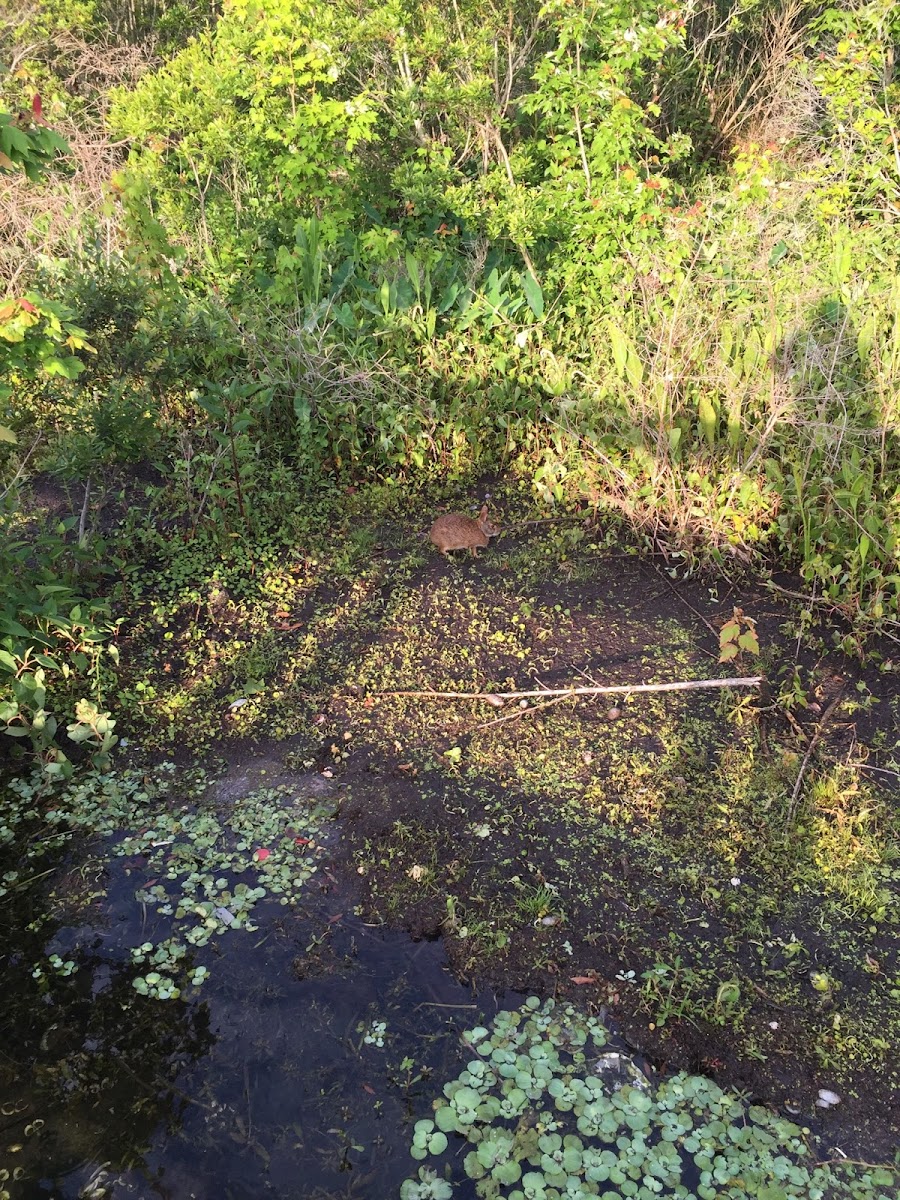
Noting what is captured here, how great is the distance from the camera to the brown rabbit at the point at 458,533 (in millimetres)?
3737

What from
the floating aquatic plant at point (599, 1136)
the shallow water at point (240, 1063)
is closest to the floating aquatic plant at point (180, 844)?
the shallow water at point (240, 1063)

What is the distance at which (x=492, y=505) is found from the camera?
4.14m

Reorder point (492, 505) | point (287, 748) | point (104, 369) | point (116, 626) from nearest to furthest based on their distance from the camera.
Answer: point (287, 748) < point (116, 626) < point (104, 369) < point (492, 505)

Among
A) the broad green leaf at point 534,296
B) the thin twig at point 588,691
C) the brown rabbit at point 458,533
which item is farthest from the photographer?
the broad green leaf at point 534,296

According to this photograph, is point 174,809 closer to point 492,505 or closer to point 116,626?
point 116,626

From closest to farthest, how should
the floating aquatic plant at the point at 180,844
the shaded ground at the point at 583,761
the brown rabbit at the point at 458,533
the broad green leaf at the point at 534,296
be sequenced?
the shaded ground at the point at 583,761 → the floating aquatic plant at the point at 180,844 → the brown rabbit at the point at 458,533 → the broad green leaf at the point at 534,296

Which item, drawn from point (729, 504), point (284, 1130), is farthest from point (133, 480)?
point (284, 1130)

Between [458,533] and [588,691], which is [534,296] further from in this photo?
[588,691]

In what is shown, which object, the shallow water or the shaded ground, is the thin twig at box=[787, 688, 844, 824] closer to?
the shaded ground

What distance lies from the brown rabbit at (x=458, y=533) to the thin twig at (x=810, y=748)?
1602 mm

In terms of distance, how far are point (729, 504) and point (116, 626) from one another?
8.75 ft

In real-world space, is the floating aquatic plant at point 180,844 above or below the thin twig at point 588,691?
below

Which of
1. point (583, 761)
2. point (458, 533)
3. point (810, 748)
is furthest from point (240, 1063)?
point (458, 533)

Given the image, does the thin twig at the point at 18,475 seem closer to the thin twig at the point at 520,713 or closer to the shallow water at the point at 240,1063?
the shallow water at the point at 240,1063
